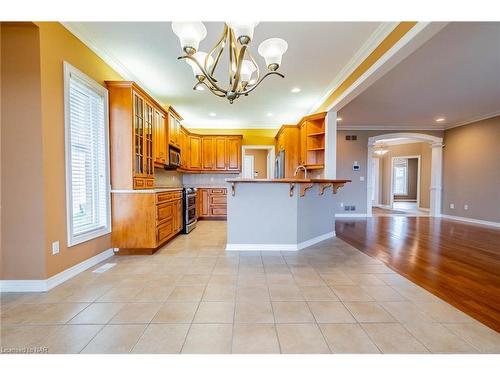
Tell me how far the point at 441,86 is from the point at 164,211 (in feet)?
16.5

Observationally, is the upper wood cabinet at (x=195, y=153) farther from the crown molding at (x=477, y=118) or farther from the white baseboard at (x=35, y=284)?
the crown molding at (x=477, y=118)

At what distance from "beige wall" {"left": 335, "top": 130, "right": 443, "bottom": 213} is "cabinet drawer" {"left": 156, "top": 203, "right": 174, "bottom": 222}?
187 inches

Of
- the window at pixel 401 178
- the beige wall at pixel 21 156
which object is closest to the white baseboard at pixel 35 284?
the beige wall at pixel 21 156

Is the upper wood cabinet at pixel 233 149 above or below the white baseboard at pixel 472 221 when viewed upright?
above

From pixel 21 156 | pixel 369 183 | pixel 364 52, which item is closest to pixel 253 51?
pixel 364 52

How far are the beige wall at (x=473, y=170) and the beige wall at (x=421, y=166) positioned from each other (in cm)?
150

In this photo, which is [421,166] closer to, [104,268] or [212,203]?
[212,203]

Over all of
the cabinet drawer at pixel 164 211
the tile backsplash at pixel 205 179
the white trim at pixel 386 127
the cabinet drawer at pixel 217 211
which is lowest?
the cabinet drawer at pixel 217 211

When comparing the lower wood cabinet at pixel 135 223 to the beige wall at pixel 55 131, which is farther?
the lower wood cabinet at pixel 135 223

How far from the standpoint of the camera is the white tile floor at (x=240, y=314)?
1.36m

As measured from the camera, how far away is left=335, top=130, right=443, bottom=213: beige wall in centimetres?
639

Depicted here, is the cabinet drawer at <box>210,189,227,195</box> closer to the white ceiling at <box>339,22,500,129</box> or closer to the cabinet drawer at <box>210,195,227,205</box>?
the cabinet drawer at <box>210,195,227,205</box>

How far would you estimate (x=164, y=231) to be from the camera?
3453 millimetres
